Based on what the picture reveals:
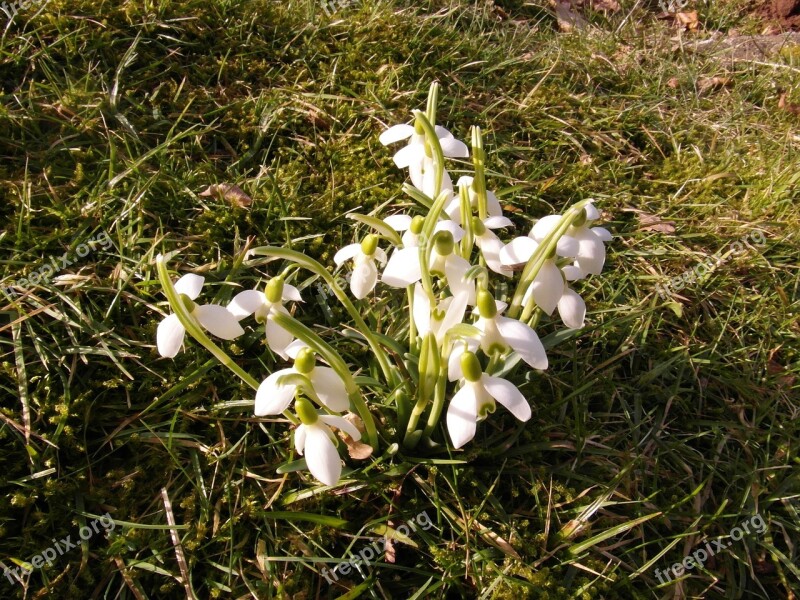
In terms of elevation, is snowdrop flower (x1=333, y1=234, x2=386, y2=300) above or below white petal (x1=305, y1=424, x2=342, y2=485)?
above

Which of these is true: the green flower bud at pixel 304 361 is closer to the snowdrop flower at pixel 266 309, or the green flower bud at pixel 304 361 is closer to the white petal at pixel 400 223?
the snowdrop flower at pixel 266 309

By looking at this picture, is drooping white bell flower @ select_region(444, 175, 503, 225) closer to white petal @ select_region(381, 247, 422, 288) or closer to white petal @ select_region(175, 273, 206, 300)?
white petal @ select_region(381, 247, 422, 288)

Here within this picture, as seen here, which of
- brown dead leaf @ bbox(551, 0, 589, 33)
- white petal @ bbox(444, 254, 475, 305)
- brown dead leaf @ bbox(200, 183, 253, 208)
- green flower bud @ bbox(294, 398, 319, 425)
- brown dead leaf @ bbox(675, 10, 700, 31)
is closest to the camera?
green flower bud @ bbox(294, 398, 319, 425)

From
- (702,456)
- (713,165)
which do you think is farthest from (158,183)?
(713,165)

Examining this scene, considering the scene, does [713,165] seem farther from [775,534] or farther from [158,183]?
[158,183]

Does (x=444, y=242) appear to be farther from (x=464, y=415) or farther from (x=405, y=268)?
(x=464, y=415)

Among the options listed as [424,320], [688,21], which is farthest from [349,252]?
[688,21]

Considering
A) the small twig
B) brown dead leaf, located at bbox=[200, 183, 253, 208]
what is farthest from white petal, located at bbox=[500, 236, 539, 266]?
brown dead leaf, located at bbox=[200, 183, 253, 208]
